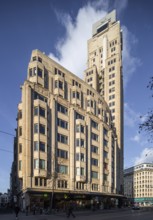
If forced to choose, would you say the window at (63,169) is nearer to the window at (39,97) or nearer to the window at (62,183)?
the window at (62,183)

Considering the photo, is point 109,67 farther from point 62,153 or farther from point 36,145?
point 36,145

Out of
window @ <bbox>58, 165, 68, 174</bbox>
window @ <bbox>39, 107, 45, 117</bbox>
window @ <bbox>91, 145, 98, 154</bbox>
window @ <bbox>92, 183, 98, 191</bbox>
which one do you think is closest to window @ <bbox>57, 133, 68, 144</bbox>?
window @ <bbox>58, 165, 68, 174</bbox>

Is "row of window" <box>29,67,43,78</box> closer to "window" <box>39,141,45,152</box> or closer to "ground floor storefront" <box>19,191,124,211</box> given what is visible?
"window" <box>39,141,45,152</box>

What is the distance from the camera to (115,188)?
97.2m

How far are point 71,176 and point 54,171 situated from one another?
6.87 meters

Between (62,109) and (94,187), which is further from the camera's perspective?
(94,187)

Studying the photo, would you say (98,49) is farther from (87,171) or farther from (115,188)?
(87,171)

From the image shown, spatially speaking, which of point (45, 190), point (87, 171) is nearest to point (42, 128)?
point (45, 190)

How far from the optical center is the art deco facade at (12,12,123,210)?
62.5 metres

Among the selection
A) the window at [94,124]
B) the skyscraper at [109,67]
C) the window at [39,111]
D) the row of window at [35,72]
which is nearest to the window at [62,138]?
the window at [39,111]

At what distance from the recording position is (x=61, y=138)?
234 feet

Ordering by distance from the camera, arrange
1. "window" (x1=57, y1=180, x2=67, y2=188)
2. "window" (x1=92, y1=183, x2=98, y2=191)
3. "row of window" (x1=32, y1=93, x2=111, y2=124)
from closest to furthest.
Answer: "row of window" (x1=32, y1=93, x2=111, y2=124) → "window" (x1=57, y1=180, x2=67, y2=188) → "window" (x1=92, y1=183, x2=98, y2=191)

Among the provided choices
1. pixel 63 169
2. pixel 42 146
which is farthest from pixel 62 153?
pixel 42 146

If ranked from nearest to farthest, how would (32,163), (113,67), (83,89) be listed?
(32,163) → (83,89) → (113,67)
